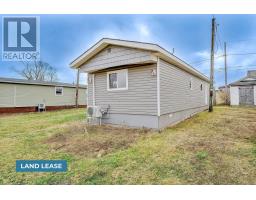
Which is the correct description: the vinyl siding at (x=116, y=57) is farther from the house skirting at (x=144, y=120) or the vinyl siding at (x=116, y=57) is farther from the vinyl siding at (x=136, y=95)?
the house skirting at (x=144, y=120)

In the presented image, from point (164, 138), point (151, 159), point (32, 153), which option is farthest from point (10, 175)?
point (164, 138)

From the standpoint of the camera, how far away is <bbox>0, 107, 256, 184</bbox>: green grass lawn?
3.04 m

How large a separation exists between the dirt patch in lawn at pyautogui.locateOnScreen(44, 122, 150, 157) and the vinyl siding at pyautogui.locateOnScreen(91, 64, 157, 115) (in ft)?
2.46

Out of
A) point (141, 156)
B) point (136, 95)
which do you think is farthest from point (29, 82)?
point (141, 156)

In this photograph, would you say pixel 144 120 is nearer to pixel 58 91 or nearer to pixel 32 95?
pixel 32 95

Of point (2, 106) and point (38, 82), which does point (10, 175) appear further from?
point (38, 82)

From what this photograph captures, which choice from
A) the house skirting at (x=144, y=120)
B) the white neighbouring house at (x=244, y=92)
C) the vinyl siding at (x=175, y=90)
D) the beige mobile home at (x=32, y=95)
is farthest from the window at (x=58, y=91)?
the white neighbouring house at (x=244, y=92)

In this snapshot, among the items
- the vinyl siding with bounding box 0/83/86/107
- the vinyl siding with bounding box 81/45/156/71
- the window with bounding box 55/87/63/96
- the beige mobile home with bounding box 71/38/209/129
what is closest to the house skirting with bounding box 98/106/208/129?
the beige mobile home with bounding box 71/38/209/129

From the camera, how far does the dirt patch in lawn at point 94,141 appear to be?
14.6 feet

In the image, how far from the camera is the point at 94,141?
5148 mm

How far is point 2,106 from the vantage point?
13953mm

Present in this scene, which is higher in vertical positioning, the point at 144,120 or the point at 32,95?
the point at 32,95

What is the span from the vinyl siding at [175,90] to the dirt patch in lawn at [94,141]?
1.31 metres

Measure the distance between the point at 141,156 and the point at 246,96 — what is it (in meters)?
15.1
